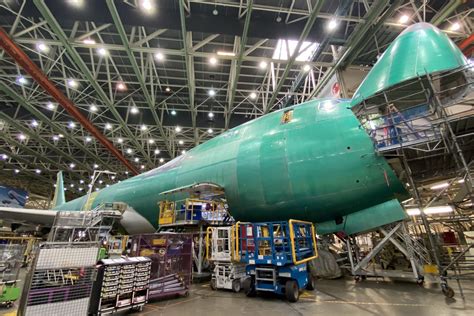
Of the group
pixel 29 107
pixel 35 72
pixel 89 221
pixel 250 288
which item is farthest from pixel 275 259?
pixel 29 107

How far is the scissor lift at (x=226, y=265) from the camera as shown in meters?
7.79

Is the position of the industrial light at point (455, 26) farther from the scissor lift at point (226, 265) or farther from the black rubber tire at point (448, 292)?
the scissor lift at point (226, 265)

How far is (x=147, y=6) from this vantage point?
10719 millimetres

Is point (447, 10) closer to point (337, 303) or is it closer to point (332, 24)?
point (332, 24)

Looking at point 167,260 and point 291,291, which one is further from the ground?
point 167,260

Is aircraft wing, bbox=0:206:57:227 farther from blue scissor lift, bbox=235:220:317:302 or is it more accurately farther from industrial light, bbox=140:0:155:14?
blue scissor lift, bbox=235:220:317:302

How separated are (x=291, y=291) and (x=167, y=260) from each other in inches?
145

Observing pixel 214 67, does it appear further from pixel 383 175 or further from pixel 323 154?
pixel 383 175

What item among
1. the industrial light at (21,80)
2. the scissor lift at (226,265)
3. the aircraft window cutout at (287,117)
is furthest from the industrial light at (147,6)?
the industrial light at (21,80)

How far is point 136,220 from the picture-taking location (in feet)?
46.6

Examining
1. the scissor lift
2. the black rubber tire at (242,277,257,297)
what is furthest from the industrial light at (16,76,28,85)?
the black rubber tire at (242,277,257,297)

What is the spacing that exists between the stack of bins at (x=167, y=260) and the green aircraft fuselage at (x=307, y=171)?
8.18 ft

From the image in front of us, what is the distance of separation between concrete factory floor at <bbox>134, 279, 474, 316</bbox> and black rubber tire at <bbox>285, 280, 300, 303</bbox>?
0.15 metres

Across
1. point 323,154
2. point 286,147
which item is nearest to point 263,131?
point 286,147
